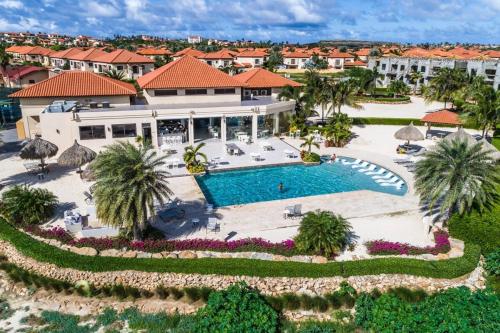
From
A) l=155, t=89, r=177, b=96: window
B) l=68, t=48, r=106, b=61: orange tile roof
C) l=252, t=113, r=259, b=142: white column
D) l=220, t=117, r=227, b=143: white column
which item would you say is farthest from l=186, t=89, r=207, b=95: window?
l=68, t=48, r=106, b=61: orange tile roof

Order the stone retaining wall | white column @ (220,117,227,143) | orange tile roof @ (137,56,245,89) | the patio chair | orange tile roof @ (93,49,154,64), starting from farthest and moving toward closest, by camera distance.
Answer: orange tile roof @ (93,49,154,64)
orange tile roof @ (137,56,245,89)
white column @ (220,117,227,143)
the patio chair
the stone retaining wall

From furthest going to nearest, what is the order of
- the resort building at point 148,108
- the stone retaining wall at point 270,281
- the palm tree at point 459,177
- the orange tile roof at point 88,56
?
the orange tile roof at point 88,56, the resort building at point 148,108, the palm tree at point 459,177, the stone retaining wall at point 270,281

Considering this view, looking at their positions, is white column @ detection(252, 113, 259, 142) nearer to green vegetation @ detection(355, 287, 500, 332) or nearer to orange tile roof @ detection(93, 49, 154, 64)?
green vegetation @ detection(355, 287, 500, 332)

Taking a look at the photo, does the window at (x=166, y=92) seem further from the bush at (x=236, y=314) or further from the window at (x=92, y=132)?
the bush at (x=236, y=314)

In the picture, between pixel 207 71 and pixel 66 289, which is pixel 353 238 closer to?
pixel 66 289

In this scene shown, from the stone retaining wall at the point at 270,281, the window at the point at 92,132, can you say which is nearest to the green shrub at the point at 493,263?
the stone retaining wall at the point at 270,281
